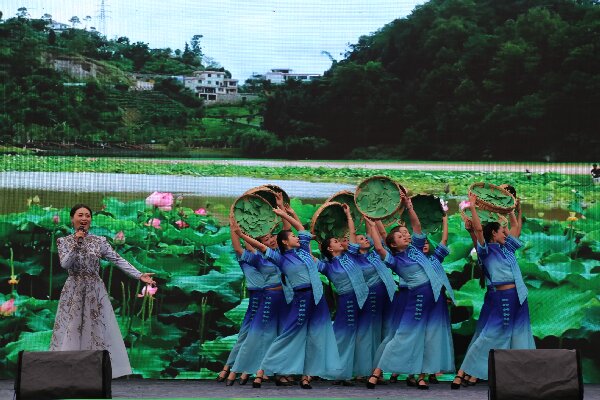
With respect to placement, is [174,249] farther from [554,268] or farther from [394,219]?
[554,268]

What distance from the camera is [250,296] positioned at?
836 cm

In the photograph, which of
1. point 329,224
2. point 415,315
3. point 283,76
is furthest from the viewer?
point 283,76

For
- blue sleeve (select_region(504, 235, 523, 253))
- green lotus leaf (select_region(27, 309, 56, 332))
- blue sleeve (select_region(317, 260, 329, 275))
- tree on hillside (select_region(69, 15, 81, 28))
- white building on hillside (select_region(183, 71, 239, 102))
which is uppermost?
tree on hillside (select_region(69, 15, 81, 28))

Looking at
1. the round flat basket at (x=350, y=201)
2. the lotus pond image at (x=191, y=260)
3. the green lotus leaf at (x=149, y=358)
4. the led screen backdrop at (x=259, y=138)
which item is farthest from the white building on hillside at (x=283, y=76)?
the green lotus leaf at (x=149, y=358)

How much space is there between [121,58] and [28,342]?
2251 mm

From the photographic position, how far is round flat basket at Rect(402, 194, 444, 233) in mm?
8547

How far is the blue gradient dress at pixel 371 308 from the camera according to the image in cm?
841

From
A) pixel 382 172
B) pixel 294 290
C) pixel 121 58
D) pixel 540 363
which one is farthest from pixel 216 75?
pixel 540 363

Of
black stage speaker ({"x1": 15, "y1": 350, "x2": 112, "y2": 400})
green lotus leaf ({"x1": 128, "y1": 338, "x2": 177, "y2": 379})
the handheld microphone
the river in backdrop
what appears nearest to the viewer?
black stage speaker ({"x1": 15, "y1": 350, "x2": 112, "y2": 400})

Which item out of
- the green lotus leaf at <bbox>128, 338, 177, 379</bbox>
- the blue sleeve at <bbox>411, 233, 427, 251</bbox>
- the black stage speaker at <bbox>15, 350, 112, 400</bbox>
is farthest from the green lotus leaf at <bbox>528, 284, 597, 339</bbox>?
the black stage speaker at <bbox>15, 350, 112, 400</bbox>

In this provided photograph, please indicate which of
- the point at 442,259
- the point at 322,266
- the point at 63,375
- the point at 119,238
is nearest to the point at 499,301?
the point at 442,259

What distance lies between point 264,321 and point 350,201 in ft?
3.51

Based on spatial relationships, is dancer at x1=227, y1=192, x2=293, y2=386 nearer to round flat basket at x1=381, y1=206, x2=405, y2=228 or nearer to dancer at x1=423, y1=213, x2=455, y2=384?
round flat basket at x1=381, y1=206, x2=405, y2=228

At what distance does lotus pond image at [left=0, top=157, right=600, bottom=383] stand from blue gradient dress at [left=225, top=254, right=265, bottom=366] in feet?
1.10
